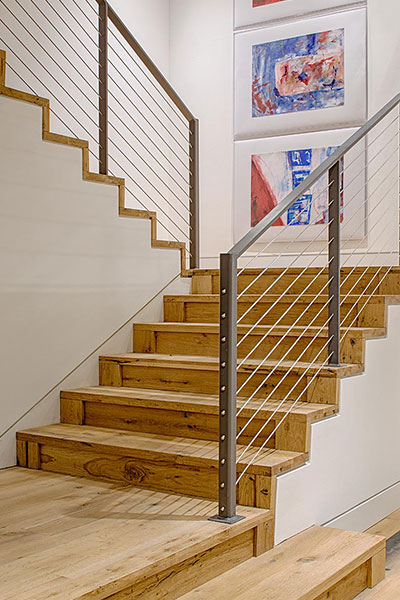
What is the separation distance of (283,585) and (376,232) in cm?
313

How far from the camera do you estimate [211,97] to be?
Answer: 232 inches

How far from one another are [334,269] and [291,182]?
229 cm

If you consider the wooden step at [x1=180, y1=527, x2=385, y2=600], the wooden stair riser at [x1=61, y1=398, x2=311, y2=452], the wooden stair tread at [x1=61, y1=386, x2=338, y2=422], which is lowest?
the wooden step at [x1=180, y1=527, x2=385, y2=600]

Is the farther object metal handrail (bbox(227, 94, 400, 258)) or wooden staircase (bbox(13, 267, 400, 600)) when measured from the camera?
wooden staircase (bbox(13, 267, 400, 600))

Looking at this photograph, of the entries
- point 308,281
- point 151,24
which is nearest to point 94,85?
point 151,24

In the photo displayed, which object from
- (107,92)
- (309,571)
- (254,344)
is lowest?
(309,571)

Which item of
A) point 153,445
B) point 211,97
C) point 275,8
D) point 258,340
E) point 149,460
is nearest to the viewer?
point 149,460

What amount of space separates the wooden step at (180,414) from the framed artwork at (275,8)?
125 inches

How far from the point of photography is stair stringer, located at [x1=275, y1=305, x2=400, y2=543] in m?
2.98

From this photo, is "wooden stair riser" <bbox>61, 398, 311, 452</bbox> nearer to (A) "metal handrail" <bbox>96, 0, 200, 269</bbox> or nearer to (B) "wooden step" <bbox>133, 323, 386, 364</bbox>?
(B) "wooden step" <bbox>133, 323, 386, 364</bbox>

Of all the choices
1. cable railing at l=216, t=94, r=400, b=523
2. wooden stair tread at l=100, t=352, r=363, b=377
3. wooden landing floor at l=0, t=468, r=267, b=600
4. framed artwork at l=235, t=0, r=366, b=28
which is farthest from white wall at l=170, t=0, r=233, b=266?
wooden landing floor at l=0, t=468, r=267, b=600

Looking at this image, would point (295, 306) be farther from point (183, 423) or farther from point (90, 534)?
point (90, 534)

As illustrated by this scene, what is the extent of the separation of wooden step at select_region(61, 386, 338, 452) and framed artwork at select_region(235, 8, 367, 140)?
2.62 metres

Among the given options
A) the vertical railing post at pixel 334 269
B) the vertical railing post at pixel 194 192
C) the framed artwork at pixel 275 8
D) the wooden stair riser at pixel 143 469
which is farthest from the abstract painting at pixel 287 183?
the wooden stair riser at pixel 143 469
